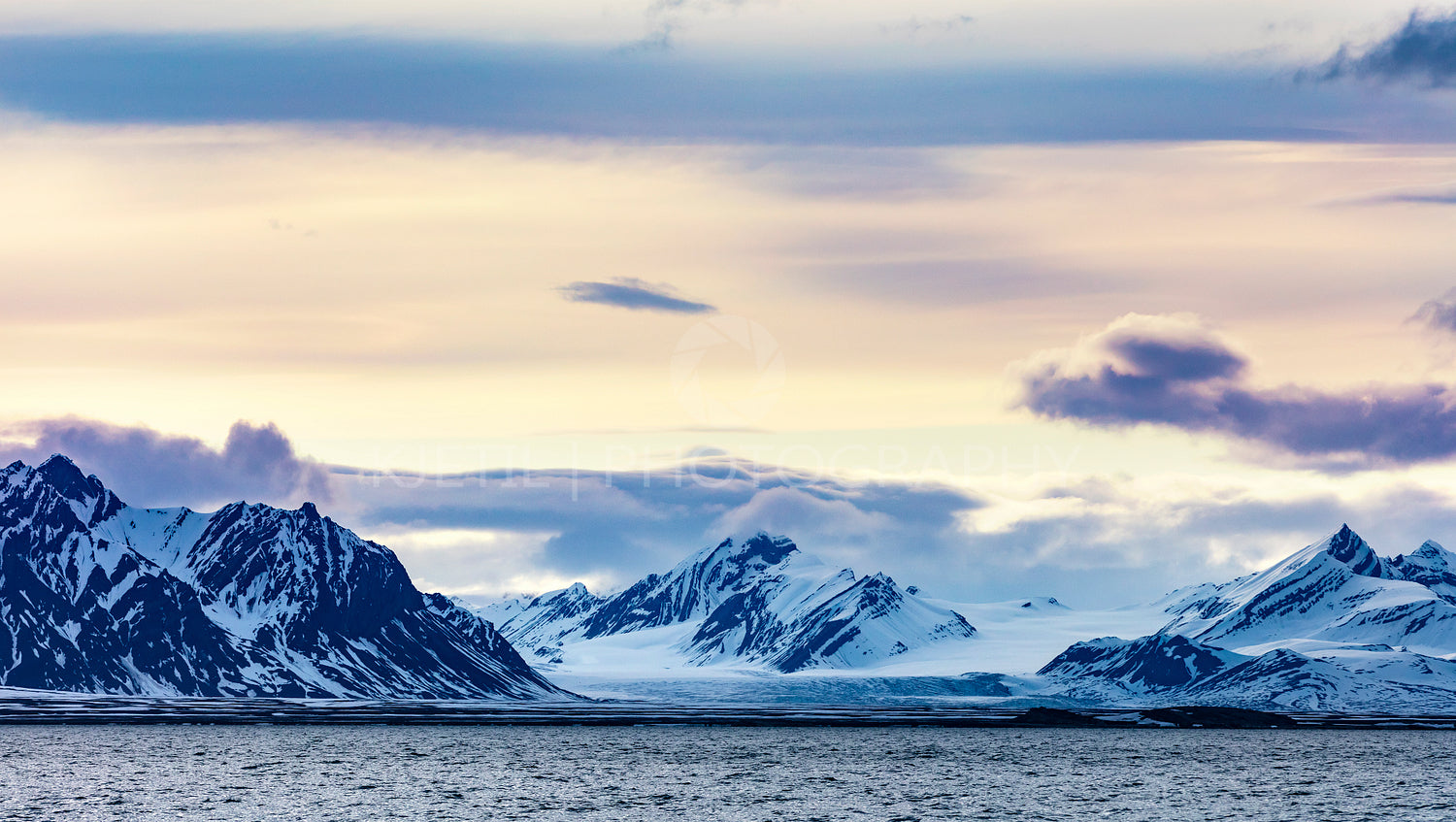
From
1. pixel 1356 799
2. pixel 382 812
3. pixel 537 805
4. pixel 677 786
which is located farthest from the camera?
pixel 677 786

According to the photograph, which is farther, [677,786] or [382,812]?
[677,786]

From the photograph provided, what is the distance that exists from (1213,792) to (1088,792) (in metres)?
14.1

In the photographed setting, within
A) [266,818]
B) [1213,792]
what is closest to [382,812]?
[266,818]

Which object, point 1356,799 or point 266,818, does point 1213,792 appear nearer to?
point 1356,799

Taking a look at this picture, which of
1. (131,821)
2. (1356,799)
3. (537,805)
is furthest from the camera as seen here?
(1356,799)

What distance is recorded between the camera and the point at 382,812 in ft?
491

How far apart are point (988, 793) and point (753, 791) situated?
26386mm

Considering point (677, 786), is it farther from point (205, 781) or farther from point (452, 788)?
point (205, 781)

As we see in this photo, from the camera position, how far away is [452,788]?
18188 cm

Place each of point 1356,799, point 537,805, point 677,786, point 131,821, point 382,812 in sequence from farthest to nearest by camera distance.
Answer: point 677,786
point 1356,799
point 537,805
point 382,812
point 131,821

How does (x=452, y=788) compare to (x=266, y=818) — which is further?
(x=452, y=788)

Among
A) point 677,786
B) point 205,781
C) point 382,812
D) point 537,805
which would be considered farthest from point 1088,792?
point 205,781

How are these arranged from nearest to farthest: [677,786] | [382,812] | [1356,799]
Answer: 1. [382,812]
2. [1356,799]
3. [677,786]

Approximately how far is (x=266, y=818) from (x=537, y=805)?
28077 mm
